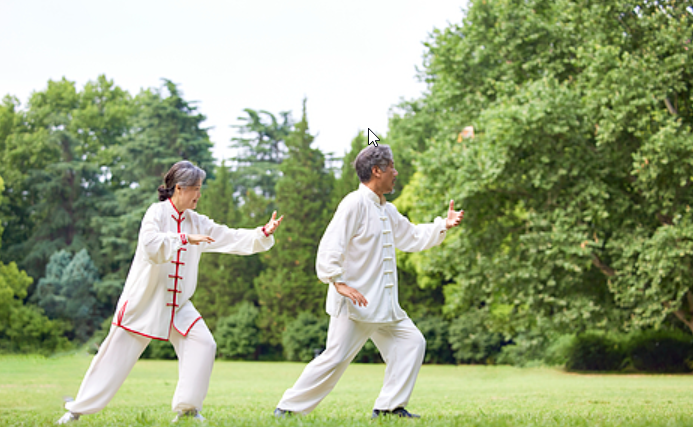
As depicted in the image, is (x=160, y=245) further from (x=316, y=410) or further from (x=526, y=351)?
(x=526, y=351)

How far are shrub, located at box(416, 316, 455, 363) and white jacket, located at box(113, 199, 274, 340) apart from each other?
2609 centimetres

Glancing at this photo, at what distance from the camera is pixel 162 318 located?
5625 mm

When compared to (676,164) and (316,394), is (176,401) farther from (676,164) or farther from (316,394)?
(676,164)

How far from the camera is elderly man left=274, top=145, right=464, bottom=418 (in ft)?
19.1

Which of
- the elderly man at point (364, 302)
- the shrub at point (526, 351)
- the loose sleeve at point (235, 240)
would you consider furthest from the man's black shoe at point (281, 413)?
the shrub at point (526, 351)

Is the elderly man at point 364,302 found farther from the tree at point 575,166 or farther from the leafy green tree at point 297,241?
the leafy green tree at point 297,241

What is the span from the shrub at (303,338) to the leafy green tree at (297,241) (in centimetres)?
104

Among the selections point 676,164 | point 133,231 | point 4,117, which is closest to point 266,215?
point 133,231

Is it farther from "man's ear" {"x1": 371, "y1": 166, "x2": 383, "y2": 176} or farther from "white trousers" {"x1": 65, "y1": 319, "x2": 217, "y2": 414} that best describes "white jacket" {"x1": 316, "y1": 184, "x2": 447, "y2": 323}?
"white trousers" {"x1": 65, "y1": 319, "x2": 217, "y2": 414}

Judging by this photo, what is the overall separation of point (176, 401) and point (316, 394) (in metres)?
1.17

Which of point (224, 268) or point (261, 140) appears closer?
point (224, 268)

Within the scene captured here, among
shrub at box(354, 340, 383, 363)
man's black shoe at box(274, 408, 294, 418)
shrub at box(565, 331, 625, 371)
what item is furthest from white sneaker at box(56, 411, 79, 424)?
shrub at box(354, 340, 383, 363)

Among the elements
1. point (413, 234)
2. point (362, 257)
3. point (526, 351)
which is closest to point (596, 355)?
point (526, 351)

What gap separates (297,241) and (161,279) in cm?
2874
